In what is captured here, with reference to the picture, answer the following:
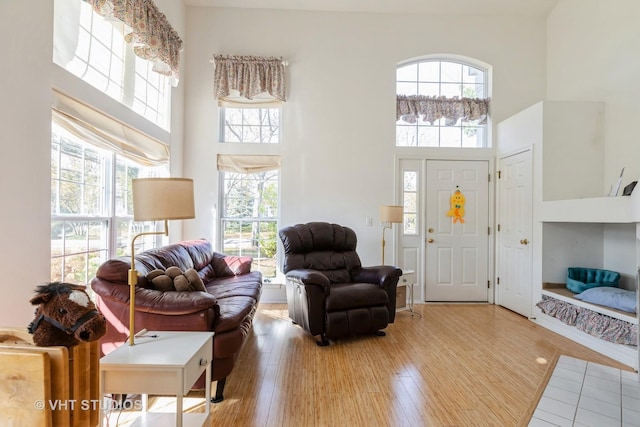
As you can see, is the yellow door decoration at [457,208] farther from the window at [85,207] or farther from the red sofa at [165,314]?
the window at [85,207]

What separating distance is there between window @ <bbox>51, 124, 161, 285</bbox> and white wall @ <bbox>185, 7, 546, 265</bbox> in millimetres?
1319

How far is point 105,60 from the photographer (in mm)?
2781

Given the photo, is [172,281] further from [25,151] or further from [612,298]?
[612,298]

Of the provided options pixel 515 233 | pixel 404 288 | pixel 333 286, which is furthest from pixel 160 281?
pixel 515 233

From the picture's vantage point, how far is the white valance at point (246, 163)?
4363 mm

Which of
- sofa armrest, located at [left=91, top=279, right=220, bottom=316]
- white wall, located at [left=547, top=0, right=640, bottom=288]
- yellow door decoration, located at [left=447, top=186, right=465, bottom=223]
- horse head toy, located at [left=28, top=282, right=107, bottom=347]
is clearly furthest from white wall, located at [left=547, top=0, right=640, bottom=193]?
horse head toy, located at [left=28, top=282, right=107, bottom=347]

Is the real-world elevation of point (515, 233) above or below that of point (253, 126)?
below

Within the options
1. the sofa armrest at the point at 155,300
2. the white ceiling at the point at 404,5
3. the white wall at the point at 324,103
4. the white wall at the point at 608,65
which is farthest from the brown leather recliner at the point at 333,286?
the white ceiling at the point at 404,5

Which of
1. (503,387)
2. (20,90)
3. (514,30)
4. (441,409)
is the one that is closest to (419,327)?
(503,387)

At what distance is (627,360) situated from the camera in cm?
267

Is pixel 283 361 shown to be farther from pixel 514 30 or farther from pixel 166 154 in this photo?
pixel 514 30

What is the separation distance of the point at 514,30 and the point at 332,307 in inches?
183

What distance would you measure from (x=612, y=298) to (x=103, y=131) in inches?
181

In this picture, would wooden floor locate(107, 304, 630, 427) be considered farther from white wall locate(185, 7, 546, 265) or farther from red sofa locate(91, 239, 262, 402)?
white wall locate(185, 7, 546, 265)
